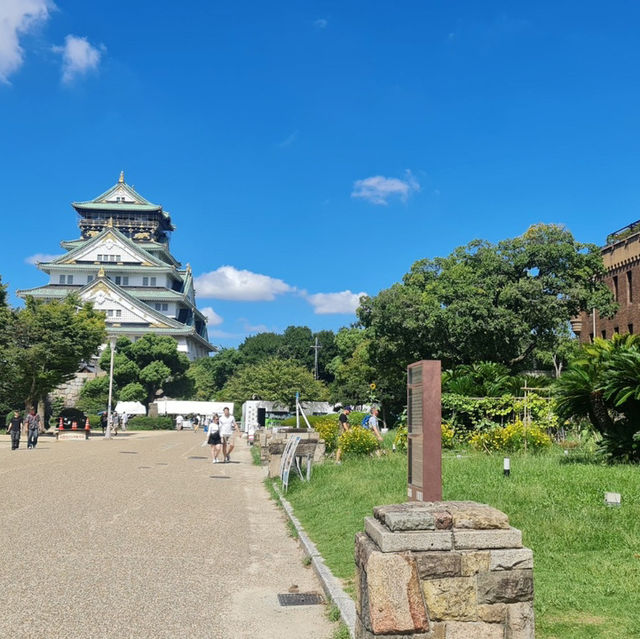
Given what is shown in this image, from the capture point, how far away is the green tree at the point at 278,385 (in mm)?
58312

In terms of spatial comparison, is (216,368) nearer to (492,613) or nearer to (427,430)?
(427,430)

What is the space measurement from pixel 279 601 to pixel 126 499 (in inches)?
307

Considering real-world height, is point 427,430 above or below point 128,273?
below

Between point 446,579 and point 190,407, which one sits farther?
point 190,407

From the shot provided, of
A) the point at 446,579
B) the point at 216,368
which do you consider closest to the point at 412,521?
the point at 446,579

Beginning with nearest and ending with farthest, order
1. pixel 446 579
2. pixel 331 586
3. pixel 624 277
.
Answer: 1. pixel 446 579
2. pixel 331 586
3. pixel 624 277

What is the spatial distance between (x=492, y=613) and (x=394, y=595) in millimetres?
Result: 634

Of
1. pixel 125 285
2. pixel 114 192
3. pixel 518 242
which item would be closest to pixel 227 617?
pixel 518 242

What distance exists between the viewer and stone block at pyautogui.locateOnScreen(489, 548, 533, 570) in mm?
4547

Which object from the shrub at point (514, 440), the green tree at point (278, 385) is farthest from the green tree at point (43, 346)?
the shrub at point (514, 440)

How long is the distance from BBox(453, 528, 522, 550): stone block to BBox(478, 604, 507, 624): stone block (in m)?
0.34

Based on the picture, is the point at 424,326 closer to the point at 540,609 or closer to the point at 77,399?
the point at 540,609

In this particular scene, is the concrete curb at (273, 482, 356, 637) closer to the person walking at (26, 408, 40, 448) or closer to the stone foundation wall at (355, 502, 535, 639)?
the stone foundation wall at (355, 502, 535, 639)

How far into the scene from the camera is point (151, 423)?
69.1 metres
